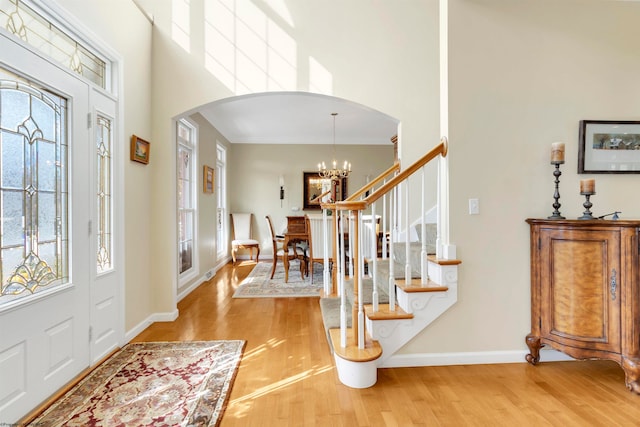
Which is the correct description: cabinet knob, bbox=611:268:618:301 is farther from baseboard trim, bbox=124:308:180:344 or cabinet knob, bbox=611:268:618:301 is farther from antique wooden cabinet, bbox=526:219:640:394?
baseboard trim, bbox=124:308:180:344

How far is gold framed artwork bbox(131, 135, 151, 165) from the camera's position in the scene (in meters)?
2.82

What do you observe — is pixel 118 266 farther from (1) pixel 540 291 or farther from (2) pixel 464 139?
(1) pixel 540 291

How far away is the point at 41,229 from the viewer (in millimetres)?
1895

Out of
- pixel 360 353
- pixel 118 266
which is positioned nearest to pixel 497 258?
pixel 360 353

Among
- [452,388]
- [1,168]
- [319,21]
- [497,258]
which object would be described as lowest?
[452,388]

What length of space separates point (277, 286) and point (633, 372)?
370cm

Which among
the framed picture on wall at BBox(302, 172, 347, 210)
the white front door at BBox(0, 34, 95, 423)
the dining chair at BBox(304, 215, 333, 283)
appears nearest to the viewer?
the white front door at BBox(0, 34, 95, 423)

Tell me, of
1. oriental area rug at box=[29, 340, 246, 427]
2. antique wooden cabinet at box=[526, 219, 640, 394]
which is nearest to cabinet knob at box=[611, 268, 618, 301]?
antique wooden cabinet at box=[526, 219, 640, 394]

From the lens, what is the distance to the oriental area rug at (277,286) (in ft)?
13.8

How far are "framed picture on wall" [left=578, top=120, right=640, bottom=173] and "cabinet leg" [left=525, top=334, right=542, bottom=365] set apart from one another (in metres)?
1.29

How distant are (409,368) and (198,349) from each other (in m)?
1.68

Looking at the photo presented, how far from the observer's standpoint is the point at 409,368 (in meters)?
Result: 2.28

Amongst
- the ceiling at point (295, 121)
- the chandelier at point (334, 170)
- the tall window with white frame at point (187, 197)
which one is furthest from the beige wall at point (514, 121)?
the chandelier at point (334, 170)

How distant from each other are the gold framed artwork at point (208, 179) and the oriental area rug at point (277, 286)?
163 cm
